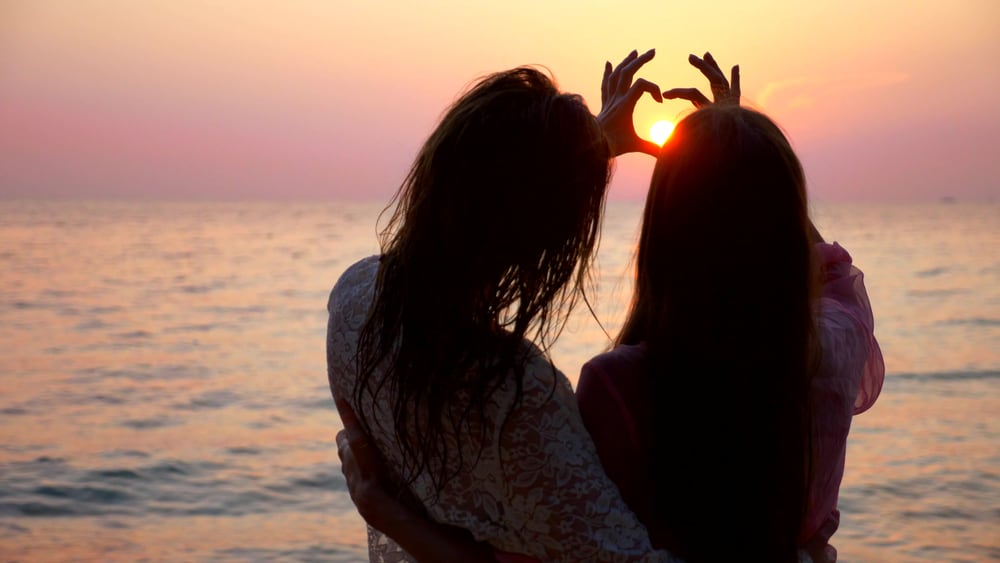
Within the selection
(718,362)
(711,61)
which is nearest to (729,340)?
(718,362)

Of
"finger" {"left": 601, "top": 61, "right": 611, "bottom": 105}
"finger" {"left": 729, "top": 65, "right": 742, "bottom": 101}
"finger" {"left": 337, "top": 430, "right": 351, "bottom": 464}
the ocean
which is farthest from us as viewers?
the ocean

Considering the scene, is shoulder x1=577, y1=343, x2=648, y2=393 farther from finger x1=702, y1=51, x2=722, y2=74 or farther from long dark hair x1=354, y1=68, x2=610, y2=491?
finger x1=702, y1=51, x2=722, y2=74

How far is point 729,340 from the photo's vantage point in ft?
4.91

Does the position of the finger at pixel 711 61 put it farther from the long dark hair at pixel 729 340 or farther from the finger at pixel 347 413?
the finger at pixel 347 413

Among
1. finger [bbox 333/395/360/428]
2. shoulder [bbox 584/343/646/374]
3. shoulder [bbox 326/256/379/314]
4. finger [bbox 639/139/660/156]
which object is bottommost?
finger [bbox 333/395/360/428]

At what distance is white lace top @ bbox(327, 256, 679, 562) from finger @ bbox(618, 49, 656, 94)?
580 mm

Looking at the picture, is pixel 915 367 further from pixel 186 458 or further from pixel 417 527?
pixel 417 527

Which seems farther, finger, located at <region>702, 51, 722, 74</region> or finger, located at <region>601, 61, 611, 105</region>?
finger, located at <region>702, 51, 722, 74</region>

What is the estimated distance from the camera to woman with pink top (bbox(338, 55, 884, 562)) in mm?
1501

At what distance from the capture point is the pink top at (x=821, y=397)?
1503 millimetres

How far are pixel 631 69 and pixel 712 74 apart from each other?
0.81ft

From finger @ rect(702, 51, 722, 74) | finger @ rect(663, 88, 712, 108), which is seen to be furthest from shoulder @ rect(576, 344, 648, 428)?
finger @ rect(702, 51, 722, 74)

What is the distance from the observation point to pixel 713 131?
1.53 metres

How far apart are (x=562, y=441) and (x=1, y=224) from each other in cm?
5289
